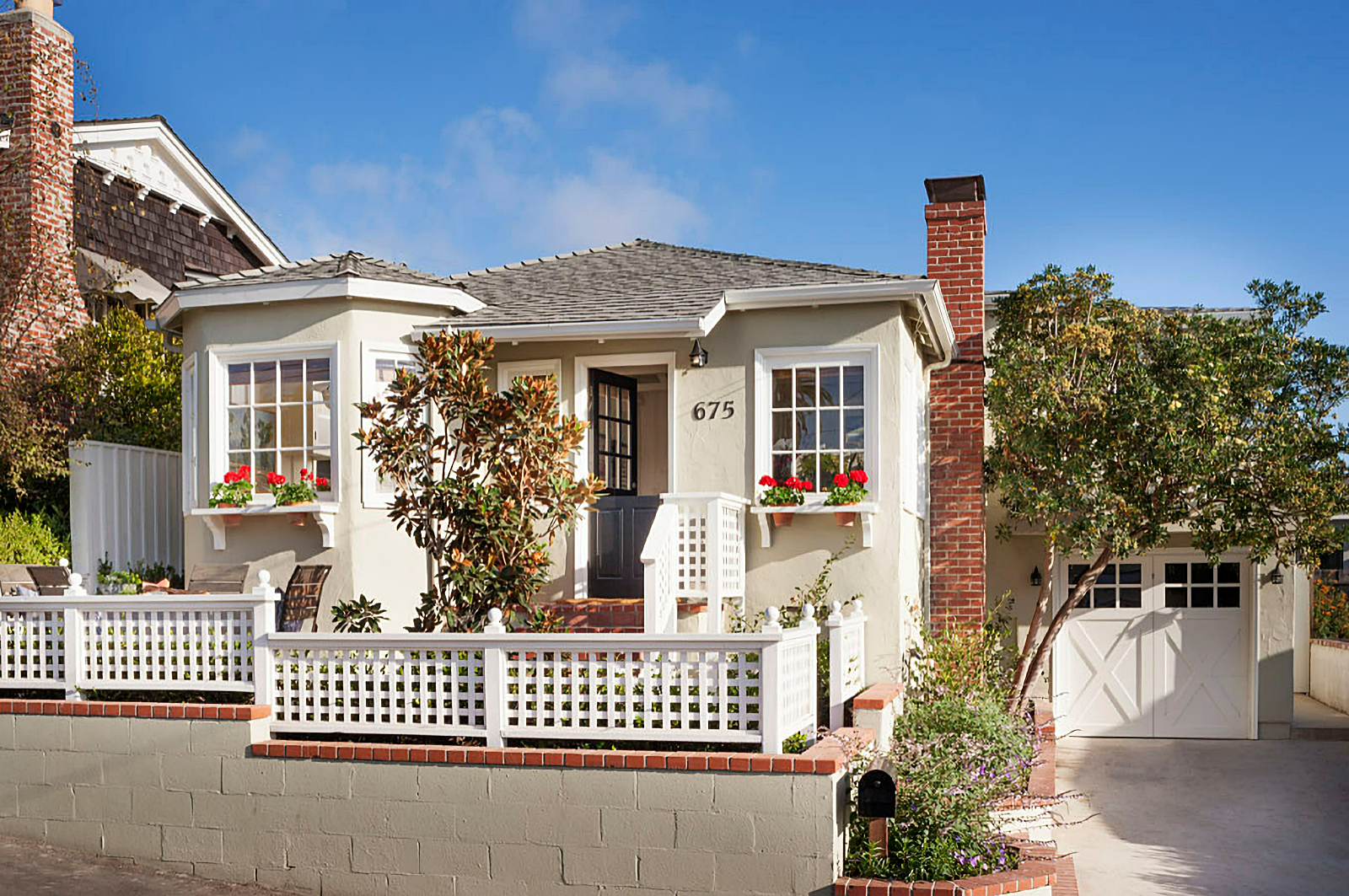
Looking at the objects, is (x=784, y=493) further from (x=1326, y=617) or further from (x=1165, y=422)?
(x=1326, y=617)

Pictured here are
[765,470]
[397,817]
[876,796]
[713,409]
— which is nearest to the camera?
[876,796]

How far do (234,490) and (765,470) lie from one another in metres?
4.85

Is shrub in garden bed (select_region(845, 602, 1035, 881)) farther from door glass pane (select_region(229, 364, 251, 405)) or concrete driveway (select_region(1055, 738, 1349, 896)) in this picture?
door glass pane (select_region(229, 364, 251, 405))

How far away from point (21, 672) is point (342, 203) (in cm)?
1191

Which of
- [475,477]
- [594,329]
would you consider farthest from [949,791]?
[594,329]

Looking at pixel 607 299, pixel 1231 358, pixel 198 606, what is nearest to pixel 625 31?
pixel 607 299

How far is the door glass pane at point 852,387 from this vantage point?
35.5 ft

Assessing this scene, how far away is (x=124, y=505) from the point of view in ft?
40.8

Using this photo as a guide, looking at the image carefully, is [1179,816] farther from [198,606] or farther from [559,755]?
[198,606]

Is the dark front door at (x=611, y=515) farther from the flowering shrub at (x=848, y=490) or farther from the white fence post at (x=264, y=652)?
the white fence post at (x=264, y=652)

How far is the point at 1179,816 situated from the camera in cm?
1138

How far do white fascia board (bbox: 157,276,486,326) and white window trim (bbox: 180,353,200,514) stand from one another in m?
0.58

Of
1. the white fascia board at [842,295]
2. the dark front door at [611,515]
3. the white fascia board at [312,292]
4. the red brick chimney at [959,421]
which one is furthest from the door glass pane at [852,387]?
the white fascia board at [312,292]

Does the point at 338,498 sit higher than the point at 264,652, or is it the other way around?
the point at 338,498
